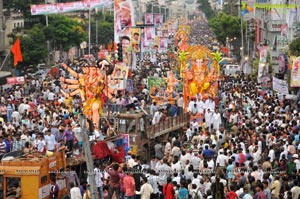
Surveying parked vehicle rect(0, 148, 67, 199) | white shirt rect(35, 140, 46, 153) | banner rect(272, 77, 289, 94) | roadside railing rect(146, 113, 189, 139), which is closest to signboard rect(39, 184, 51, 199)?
parked vehicle rect(0, 148, 67, 199)

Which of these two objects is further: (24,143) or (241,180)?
(24,143)

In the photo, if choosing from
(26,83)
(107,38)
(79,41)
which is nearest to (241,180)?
(26,83)

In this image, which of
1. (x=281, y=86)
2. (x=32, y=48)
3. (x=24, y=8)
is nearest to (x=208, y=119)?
(x=281, y=86)

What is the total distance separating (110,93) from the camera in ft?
85.3

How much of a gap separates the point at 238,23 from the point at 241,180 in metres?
62.5

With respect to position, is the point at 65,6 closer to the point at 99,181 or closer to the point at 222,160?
the point at 222,160

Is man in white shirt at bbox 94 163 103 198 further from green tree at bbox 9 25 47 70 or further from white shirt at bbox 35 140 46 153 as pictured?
green tree at bbox 9 25 47 70

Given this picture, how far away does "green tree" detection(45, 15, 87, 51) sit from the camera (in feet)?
221

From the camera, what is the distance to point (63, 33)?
228 feet

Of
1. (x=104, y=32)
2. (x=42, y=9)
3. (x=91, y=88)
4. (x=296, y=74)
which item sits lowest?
(x=104, y=32)

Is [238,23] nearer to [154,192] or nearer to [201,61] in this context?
[201,61]

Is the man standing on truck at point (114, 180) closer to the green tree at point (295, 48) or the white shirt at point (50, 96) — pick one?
the white shirt at point (50, 96)

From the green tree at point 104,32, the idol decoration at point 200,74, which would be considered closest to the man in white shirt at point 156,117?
the idol decoration at point 200,74

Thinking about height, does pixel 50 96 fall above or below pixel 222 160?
below
